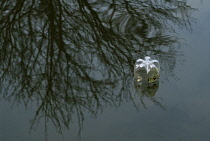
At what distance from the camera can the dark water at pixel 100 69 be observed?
227 centimetres

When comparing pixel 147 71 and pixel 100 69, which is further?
pixel 100 69

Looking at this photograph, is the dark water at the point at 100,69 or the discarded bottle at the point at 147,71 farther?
the discarded bottle at the point at 147,71

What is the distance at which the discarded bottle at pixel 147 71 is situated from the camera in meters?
2.55

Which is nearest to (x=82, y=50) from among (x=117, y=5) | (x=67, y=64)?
(x=67, y=64)

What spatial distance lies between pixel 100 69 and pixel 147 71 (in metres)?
0.36

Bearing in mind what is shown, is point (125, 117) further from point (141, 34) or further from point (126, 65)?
point (141, 34)

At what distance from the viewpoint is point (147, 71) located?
255 cm

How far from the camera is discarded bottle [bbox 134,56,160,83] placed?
100 inches

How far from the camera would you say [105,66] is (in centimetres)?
279

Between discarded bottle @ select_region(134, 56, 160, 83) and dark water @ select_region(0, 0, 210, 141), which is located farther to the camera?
discarded bottle @ select_region(134, 56, 160, 83)

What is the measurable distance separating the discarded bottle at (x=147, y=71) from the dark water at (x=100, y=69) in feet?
0.18

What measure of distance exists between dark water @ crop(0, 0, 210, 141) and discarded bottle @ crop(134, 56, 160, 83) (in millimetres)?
55

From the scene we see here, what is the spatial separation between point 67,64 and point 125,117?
70 cm

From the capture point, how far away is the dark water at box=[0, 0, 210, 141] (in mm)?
2273
